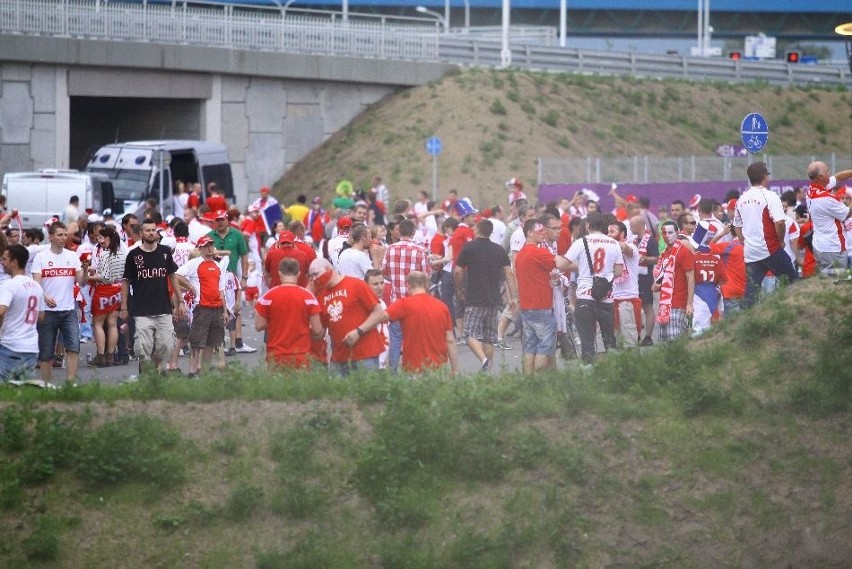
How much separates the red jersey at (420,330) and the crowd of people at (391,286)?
0.01 metres

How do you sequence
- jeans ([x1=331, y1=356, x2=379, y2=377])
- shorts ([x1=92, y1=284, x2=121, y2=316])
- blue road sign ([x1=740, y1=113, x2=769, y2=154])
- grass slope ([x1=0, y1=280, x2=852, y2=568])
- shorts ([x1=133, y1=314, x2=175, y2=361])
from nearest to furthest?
grass slope ([x1=0, y1=280, x2=852, y2=568])
jeans ([x1=331, y1=356, x2=379, y2=377])
shorts ([x1=133, y1=314, x2=175, y2=361])
shorts ([x1=92, y1=284, x2=121, y2=316])
blue road sign ([x1=740, y1=113, x2=769, y2=154])

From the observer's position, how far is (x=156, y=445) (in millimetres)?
10570

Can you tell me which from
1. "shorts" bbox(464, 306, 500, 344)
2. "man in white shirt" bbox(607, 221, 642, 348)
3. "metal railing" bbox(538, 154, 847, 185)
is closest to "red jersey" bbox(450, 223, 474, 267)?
"man in white shirt" bbox(607, 221, 642, 348)

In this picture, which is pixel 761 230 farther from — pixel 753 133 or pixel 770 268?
pixel 753 133

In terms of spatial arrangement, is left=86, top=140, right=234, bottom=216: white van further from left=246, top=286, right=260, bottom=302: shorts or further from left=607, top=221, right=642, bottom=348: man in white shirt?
left=607, top=221, right=642, bottom=348: man in white shirt

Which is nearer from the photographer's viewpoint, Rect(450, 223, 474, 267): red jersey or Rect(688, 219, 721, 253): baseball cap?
Rect(688, 219, 721, 253): baseball cap

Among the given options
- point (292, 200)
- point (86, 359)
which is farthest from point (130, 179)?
point (86, 359)

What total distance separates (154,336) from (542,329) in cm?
416

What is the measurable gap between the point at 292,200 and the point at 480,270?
96.3 feet

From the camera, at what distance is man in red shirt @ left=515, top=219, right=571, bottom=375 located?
14656 mm

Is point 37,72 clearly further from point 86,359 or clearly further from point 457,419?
point 457,419

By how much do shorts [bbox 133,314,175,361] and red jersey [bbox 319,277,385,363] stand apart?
127 inches

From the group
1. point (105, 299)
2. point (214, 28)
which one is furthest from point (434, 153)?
point (105, 299)

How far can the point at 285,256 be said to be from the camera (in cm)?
1538
